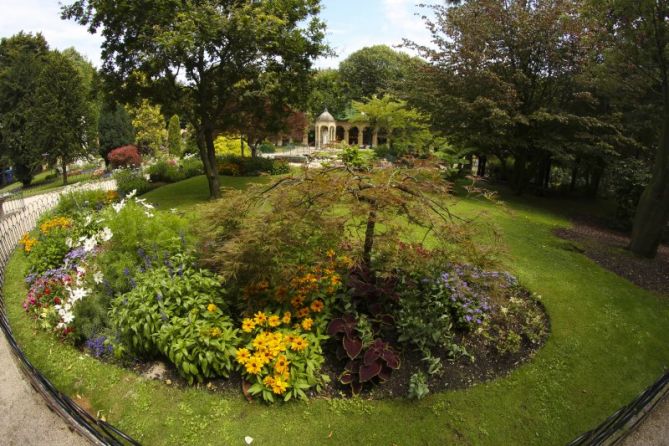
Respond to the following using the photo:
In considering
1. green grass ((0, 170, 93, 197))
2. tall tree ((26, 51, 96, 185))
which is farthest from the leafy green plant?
green grass ((0, 170, 93, 197))

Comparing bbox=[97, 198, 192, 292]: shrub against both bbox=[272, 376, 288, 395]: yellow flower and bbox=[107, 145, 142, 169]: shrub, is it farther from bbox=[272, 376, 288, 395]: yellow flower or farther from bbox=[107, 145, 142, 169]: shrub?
bbox=[107, 145, 142, 169]: shrub

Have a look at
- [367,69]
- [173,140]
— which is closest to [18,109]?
[173,140]

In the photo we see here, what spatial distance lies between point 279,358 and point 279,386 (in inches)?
9.7

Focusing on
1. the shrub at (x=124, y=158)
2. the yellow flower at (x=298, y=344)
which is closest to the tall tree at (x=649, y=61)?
the yellow flower at (x=298, y=344)

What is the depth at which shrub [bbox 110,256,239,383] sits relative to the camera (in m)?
3.71

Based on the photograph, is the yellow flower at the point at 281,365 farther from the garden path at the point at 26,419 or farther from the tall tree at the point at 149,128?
the tall tree at the point at 149,128

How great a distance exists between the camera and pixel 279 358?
12.0 ft

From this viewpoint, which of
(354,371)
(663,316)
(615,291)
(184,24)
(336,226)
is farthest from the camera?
(184,24)

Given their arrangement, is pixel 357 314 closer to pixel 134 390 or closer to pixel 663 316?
pixel 134 390

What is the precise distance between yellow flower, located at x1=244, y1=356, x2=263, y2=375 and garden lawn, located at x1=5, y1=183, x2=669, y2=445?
1.05ft

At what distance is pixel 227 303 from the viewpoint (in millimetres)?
4387

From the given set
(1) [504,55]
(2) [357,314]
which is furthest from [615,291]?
(1) [504,55]

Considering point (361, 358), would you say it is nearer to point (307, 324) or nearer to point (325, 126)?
point (307, 324)

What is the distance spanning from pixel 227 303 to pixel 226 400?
110 cm
